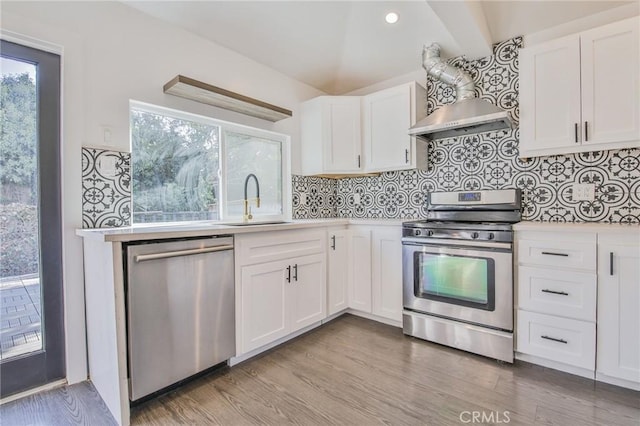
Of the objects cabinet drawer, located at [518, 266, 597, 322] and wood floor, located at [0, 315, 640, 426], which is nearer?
wood floor, located at [0, 315, 640, 426]

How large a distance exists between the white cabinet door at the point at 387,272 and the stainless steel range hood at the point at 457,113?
0.90 m

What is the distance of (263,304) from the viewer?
84.7 inches

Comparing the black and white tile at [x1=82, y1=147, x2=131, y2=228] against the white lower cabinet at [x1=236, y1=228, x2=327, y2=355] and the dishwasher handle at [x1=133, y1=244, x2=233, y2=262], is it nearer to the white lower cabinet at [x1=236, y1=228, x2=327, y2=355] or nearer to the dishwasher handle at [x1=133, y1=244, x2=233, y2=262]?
the dishwasher handle at [x1=133, y1=244, x2=233, y2=262]

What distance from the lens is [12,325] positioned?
172 centimetres

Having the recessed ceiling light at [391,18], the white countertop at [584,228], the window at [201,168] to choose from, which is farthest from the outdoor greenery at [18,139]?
the white countertop at [584,228]

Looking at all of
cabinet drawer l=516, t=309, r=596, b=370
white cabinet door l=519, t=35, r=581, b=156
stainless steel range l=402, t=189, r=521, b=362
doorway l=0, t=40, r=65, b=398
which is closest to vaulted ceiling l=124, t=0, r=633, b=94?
white cabinet door l=519, t=35, r=581, b=156

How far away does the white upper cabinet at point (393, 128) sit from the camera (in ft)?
9.18

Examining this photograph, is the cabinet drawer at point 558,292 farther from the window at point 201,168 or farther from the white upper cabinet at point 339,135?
the window at point 201,168

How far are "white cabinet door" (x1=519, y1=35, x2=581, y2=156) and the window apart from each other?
2.11m

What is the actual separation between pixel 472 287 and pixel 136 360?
214cm

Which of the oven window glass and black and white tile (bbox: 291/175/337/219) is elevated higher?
black and white tile (bbox: 291/175/337/219)

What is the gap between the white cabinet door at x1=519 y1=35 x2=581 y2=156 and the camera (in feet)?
6.77

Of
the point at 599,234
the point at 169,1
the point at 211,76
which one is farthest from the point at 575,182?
the point at 169,1

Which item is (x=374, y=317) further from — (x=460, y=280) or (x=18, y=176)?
(x=18, y=176)
